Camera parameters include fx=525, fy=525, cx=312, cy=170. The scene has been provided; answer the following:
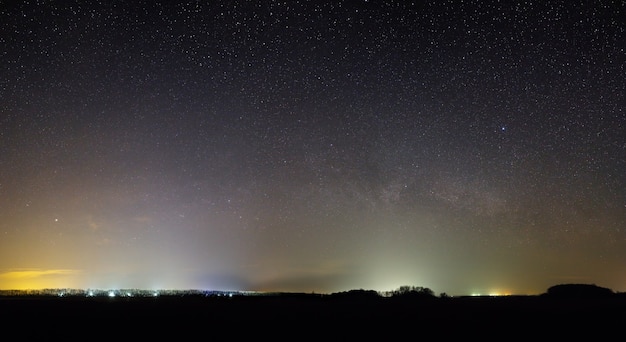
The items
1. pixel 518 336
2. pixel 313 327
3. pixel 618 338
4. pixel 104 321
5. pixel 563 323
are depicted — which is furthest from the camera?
pixel 104 321

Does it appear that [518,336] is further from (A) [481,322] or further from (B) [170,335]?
(B) [170,335]

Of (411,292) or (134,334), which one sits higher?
(411,292)

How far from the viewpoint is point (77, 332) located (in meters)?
25.2

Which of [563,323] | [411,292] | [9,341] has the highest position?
[411,292]

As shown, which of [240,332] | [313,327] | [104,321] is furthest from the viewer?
[104,321]

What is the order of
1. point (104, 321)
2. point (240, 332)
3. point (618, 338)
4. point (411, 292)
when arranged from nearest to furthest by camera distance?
1. point (618, 338)
2. point (240, 332)
3. point (104, 321)
4. point (411, 292)

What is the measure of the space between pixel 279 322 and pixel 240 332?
492 centimetres

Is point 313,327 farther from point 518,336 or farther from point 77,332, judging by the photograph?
point 77,332

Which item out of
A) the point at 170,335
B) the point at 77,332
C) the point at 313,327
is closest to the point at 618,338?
the point at 313,327

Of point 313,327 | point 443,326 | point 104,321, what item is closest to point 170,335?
point 313,327

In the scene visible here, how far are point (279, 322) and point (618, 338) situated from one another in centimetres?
1637

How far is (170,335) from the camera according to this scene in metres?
23.5

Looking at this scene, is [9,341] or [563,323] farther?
[563,323]

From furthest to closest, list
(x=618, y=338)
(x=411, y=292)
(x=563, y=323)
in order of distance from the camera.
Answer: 1. (x=411, y=292)
2. (x=563, y=323)
3. (x=618, y=338)
